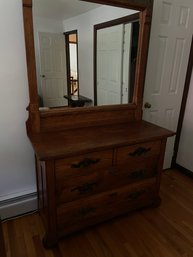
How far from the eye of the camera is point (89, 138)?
4.76 feet

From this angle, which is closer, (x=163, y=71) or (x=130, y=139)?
(x=130, y=139)

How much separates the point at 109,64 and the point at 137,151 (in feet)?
2.61

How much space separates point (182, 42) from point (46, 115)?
5.23 feet

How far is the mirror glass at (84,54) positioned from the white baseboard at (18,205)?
0.86m

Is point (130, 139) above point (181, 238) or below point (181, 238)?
above

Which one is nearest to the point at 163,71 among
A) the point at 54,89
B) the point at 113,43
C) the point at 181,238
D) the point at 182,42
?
the point at 182,42

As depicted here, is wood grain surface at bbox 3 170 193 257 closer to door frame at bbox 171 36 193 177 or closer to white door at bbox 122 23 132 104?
door frame at bbox 171 36 193 177

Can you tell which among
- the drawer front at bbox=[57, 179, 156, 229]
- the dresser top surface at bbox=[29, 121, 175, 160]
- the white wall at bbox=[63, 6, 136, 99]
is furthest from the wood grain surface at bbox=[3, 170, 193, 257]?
the white wall at bbox=[63, 6, 136, 99]

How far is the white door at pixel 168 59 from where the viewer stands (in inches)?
74.9

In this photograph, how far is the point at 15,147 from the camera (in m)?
1.63

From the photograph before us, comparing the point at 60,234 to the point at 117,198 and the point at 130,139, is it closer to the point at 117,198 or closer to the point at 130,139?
the point at 117,198

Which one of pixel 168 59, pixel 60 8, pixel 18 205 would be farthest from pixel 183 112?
pixel 18 205

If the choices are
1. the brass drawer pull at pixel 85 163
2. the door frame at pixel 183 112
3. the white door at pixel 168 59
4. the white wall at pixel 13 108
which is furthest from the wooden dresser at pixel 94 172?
the door frame at pixel 183 112

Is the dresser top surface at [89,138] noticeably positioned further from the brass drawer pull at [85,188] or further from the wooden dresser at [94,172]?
the brass drawer pull at [85,188]
